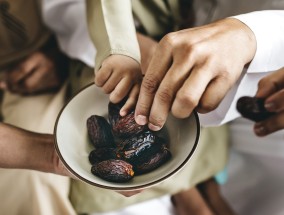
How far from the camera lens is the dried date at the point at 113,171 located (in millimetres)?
422

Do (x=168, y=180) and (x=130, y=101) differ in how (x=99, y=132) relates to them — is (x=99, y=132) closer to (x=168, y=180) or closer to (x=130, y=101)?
(x=130, y=101)

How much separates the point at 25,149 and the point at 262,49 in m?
0.34

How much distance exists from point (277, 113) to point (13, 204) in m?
0.41

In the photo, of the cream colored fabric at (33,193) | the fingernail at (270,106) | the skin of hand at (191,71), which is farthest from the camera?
the cream colored fabric at (33,193)

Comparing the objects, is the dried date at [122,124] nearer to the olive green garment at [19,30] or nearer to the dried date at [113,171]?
the dried date at [113,171]

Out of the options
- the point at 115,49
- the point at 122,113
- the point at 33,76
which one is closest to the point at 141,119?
the point at 122,113

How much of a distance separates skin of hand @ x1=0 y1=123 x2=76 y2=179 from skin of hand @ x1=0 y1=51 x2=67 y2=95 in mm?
190

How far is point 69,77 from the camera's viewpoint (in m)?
0.76

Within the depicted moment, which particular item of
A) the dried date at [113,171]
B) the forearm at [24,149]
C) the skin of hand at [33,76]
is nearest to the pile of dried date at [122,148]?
the dried date at [113,171]

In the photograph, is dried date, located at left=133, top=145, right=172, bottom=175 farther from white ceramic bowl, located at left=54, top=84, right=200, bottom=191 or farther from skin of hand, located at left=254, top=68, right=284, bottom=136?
skin of hand, located at left=254, top=68, right=284, bottom=136

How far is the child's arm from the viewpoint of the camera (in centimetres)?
46

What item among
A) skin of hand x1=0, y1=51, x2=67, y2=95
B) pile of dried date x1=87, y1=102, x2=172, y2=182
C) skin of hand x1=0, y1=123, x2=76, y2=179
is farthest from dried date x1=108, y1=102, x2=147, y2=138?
skin of hand x1=0, y1=51, x2=67, y2=95

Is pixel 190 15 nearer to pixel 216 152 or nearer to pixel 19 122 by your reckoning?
pixel 216 152

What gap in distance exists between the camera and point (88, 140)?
0.47m
